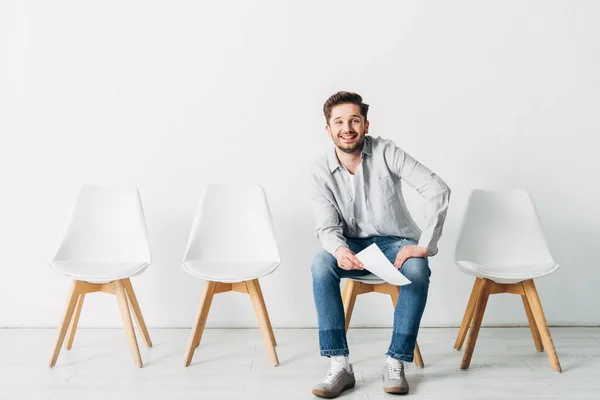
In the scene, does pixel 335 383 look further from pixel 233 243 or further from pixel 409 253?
pixel 233 243

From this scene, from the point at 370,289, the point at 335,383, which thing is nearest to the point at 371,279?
the point at 370,289

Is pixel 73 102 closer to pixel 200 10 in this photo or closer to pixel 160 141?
pixel 160 141

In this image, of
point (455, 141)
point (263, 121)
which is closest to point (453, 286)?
point (455, 141)

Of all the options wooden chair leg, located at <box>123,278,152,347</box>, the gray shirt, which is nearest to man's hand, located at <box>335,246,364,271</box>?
the gray shirt

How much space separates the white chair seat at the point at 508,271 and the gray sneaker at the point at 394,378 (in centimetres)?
55

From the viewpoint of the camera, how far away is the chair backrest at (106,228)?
2859mm

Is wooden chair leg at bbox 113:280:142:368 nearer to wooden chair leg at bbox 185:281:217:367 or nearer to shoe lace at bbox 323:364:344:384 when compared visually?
wooden chair leg at bbox 185:281:217:367

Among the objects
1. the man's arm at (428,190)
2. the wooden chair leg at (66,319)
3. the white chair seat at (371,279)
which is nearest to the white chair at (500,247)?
the man's arm at (428,190)

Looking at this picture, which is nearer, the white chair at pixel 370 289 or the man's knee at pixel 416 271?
the man's knee at pixel 416 271

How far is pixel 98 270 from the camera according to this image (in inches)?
103

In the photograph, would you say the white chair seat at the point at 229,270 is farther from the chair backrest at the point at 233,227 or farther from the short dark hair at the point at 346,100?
the short dark hair at the point at 346,100

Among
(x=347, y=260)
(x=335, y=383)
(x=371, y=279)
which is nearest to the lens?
(x=335, y=383)

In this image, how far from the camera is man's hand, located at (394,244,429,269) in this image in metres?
2.33

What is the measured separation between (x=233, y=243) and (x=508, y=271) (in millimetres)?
1240
